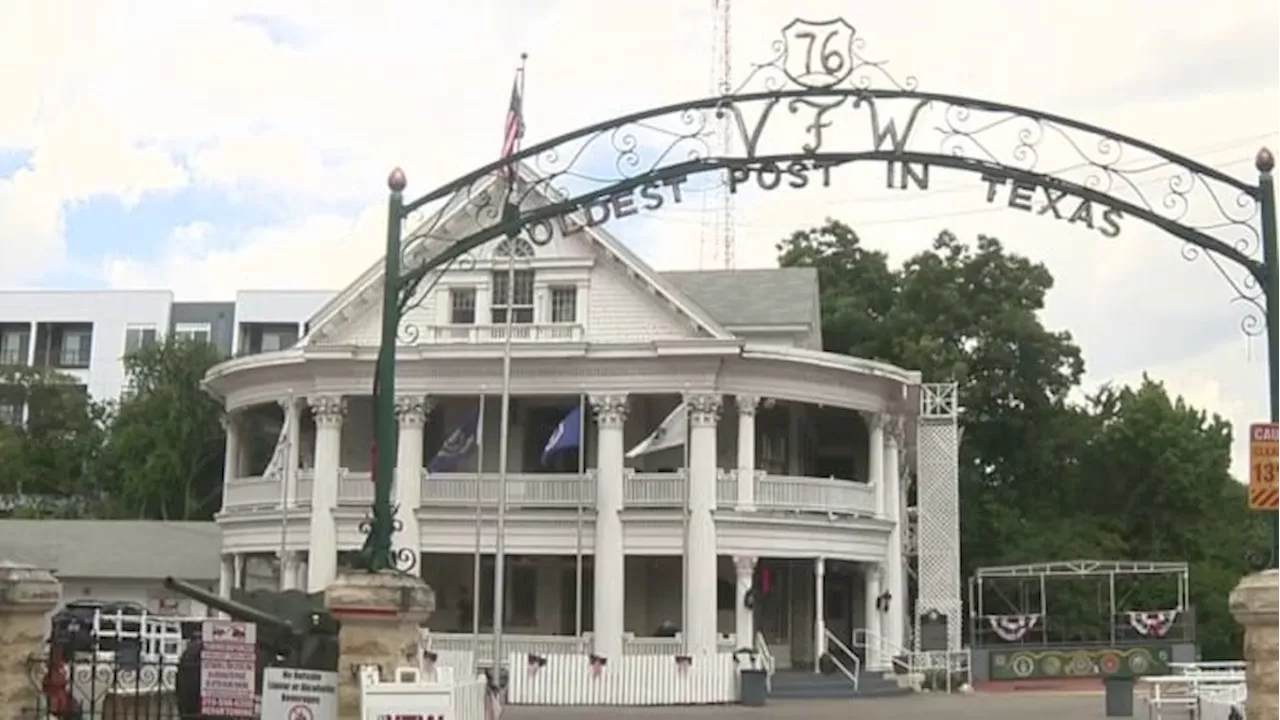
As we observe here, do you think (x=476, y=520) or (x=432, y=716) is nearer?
(x=432, y=716)

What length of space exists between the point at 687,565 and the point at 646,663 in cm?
423

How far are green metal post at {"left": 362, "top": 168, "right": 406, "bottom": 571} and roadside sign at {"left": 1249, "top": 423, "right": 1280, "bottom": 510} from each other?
739cm

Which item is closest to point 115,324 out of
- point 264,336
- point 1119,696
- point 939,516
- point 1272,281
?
point 264,336

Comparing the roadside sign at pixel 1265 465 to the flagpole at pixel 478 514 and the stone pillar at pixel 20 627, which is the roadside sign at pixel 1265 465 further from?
the flagpole at pixel 478 514

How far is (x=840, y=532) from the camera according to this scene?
35688mm

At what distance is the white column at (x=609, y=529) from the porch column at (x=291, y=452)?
7.22 m

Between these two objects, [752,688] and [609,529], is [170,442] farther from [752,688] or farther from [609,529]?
[752,688]

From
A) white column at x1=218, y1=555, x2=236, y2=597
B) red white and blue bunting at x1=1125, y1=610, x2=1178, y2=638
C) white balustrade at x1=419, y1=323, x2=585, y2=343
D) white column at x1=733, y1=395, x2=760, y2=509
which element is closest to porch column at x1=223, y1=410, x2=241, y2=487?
white column at x1=218, y1=555, x2=236, y2=597

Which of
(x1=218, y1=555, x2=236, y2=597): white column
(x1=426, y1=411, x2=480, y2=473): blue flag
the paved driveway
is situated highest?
(x1=426, y1=411, x2=480, y2=473): blue flag

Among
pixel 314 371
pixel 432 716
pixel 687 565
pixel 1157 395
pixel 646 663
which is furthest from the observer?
pixel 1157 395

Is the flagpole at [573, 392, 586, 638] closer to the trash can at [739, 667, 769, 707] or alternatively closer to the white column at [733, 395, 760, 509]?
the white column at [733, 395, 760, 509]

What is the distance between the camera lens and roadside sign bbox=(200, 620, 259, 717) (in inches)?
551

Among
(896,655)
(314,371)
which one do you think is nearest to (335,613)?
(314,371)

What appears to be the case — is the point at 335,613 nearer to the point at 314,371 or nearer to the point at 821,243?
the point at 314,371
